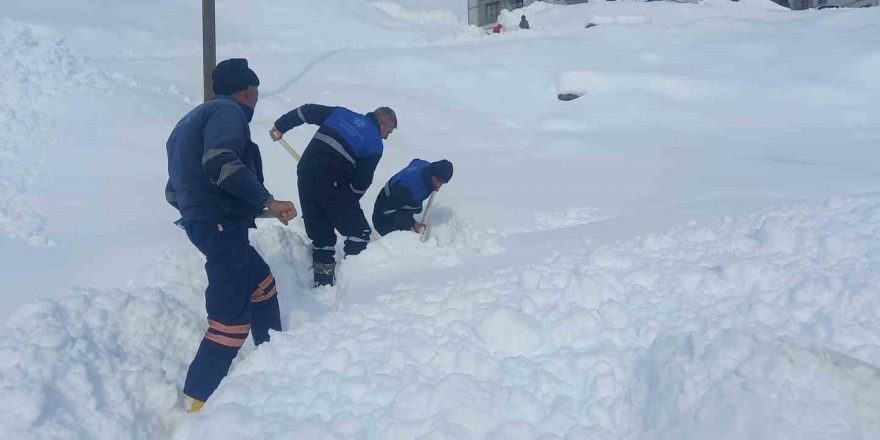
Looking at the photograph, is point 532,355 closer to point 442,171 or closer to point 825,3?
point 442,171

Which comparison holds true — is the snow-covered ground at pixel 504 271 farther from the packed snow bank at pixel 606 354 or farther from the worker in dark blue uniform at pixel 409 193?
the worker in dark blue uniform at pixel 409 193

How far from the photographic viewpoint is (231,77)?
3.32 meters

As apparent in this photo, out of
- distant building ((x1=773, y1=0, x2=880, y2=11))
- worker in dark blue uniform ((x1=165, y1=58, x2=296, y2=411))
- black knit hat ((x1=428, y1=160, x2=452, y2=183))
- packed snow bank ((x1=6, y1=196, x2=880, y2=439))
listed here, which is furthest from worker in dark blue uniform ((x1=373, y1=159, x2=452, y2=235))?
distant building ((x1=773, y1=0, x2=880, y2=11))

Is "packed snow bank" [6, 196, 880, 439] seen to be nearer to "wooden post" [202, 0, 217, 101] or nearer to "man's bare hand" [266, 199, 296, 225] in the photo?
"man's bare hand" [266, 199, 296, 225]

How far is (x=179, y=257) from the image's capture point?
159 inches

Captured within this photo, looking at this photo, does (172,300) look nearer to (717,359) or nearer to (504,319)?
(504,319)

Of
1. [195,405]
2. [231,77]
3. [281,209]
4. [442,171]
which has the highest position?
[231,77]

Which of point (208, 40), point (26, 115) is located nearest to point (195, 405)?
point (26, 115)

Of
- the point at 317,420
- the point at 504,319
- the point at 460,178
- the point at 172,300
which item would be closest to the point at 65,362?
the point at 172,300

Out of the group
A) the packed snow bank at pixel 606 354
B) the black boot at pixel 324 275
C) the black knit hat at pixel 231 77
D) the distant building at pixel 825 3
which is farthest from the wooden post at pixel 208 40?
the distant building at pixel 825 3

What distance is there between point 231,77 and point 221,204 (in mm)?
598

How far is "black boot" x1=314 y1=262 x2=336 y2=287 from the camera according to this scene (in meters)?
4.63

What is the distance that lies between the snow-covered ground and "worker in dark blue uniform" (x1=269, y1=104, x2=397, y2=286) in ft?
0.68

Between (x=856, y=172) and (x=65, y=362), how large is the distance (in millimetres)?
6159
